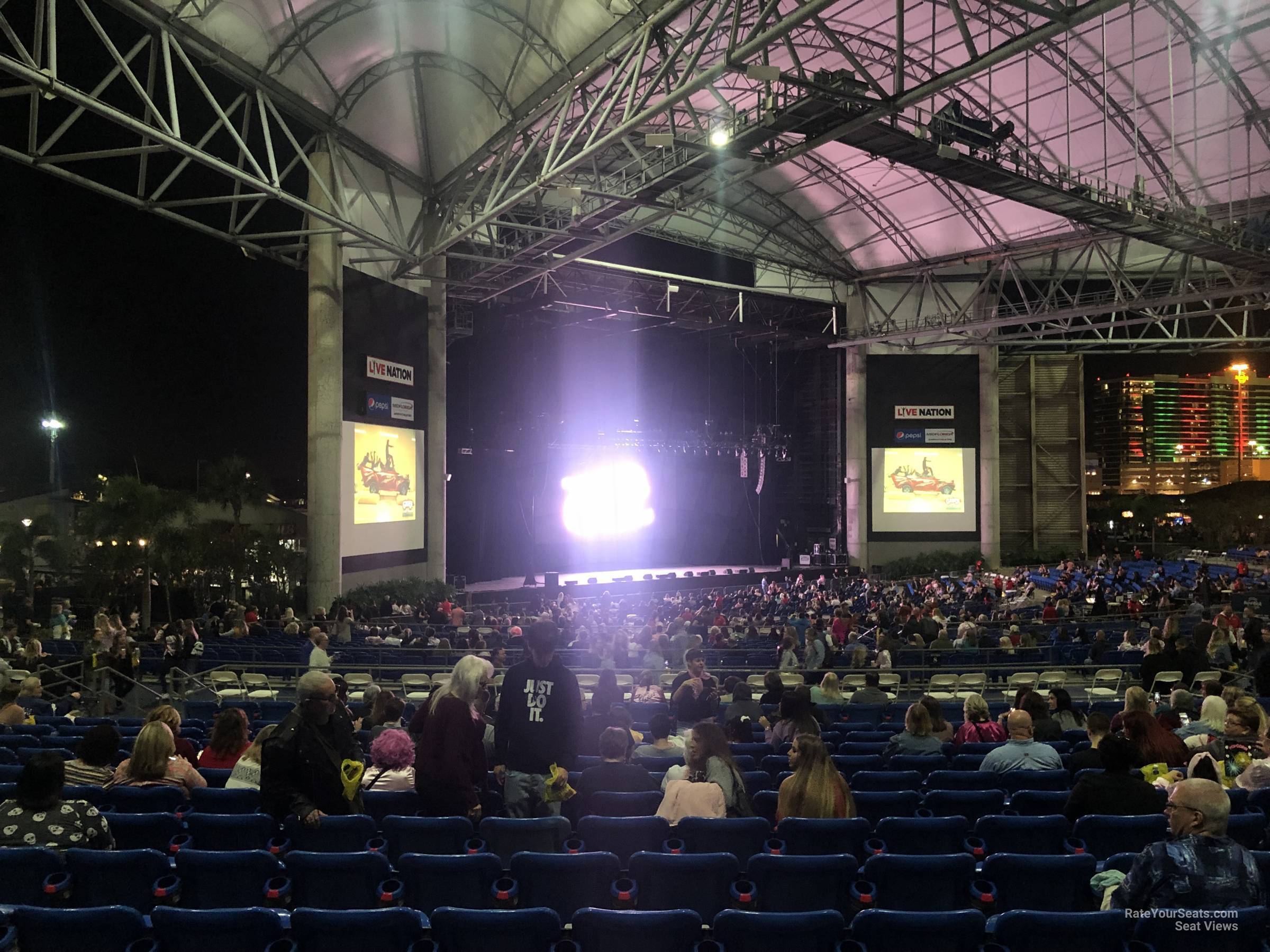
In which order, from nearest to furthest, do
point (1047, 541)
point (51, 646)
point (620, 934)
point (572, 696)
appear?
point (620, 934)
point (572, 696)
point (51, 646)
point (1047, 541)

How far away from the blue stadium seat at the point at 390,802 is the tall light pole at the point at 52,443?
78.7 feet

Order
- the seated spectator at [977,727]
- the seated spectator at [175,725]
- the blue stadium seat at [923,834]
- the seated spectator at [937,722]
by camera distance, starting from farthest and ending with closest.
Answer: the seated spectator at [977,727]
the seated spectator at [937,722]
the seated spectator at [175,725]
the blue stadium seat at [923,834]

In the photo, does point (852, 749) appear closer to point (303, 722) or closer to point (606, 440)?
point (303, 722)

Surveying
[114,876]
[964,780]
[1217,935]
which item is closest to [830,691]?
[964,780]

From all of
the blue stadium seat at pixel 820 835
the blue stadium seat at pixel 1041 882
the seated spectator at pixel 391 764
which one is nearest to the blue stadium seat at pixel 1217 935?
the blue stadium seat at pixel 1041 882

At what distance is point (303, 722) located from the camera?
3949 millimetres

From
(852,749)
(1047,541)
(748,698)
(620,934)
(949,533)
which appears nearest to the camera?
(620,934)

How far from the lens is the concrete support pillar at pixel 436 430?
24.6 meters

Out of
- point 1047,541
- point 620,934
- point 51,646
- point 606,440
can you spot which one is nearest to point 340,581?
point 51,646

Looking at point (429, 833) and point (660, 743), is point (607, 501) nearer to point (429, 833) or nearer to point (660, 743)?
point (660, 743)

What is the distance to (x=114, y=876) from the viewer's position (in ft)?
11.6

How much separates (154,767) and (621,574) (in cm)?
2998

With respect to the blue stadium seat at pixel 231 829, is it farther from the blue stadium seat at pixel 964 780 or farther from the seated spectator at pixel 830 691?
the seated spectator at pixel 830 691

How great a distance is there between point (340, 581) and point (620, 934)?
1877 cm
